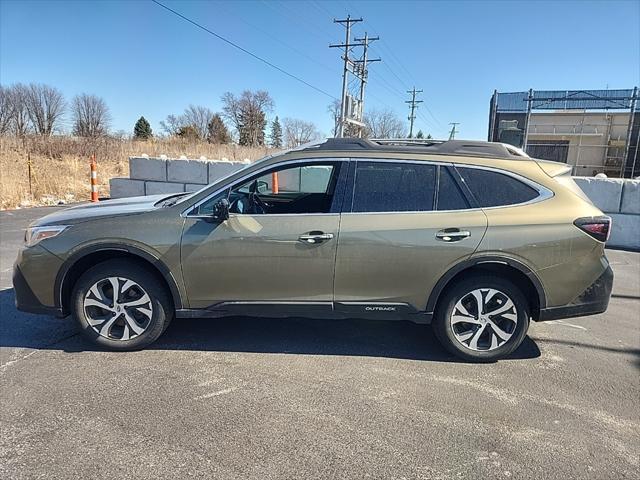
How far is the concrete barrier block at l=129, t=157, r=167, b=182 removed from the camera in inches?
541

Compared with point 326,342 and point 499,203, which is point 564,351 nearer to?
point 499,203

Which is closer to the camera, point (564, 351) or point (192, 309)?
point (192, 309)

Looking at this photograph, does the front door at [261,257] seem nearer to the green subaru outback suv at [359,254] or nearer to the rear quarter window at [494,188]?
the green subaru outback suv at [359,254]

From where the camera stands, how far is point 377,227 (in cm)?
347

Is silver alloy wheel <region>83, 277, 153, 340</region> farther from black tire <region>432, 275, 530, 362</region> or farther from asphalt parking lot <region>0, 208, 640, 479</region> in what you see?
black tire <region>432, 275, 530, 362</region>

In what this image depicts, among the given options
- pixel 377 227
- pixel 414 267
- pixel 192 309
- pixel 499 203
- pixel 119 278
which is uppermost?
pixel 499 203

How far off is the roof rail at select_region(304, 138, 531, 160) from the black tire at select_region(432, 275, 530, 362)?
1.11 meters

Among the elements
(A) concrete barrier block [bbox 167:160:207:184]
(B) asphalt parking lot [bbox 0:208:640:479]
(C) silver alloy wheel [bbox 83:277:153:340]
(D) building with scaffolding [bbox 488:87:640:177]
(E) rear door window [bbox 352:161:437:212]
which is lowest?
(B) asphalt parking lot [bbox 0:208:640:479]

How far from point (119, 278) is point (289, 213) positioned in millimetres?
1547

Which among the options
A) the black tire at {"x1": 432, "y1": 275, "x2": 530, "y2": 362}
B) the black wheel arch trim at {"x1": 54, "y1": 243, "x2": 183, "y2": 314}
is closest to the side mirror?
the black wheel arch trim at {"x1": 54, "y1": 243, "x2": 183, "y2": 314}

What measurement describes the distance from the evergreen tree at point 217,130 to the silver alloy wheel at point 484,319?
65662 millimetres

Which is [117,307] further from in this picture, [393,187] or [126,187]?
[126,187]

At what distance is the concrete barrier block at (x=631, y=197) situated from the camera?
8797 mm

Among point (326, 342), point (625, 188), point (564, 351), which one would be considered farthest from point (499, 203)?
point (625, 188)
